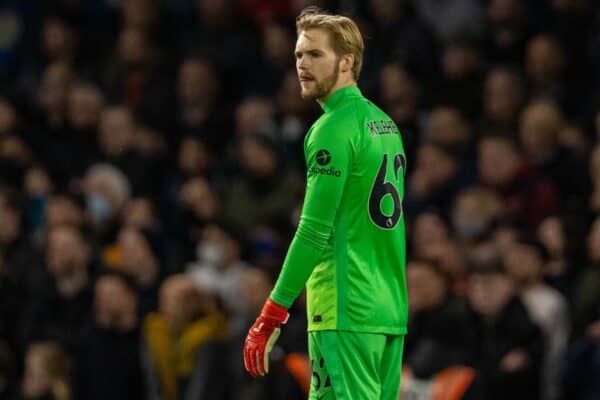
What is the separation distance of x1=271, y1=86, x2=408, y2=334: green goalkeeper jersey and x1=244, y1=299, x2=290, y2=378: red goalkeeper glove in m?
0.04

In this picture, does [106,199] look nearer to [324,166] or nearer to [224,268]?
[224,268]

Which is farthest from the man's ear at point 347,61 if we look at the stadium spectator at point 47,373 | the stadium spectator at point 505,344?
the stadium spectator at point 47,373

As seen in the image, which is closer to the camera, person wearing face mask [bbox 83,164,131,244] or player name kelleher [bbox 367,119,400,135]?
player name kelleher [bbox 367,119,400,135]

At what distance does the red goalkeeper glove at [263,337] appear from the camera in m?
5.96

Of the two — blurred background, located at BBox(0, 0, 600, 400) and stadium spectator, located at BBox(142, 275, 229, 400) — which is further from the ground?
blurred background, located at BBox(0, 0, 600, 400)

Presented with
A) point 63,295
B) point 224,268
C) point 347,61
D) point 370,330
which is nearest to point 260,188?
point 224,268

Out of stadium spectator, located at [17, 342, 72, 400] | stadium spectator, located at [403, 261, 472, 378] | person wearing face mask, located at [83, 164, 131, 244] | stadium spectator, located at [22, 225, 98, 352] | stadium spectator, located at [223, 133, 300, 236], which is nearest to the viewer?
stadium spectator, located at [403, 261, 472, 378]

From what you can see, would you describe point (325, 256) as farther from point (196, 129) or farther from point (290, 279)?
point (196, 129)

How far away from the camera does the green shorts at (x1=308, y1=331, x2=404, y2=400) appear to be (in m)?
5.98

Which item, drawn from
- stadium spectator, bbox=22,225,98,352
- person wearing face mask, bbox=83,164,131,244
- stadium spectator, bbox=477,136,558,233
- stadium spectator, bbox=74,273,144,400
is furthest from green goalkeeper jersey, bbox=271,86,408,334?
person wearing face mask, bbox=83,164,131,244

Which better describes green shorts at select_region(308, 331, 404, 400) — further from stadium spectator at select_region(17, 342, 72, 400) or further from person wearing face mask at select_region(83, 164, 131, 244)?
person wearing face mask at select_region(83, 164, 131, 244)

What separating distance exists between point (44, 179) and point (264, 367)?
7.53 metres

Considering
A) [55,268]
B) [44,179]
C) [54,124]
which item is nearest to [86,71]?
[54,124]

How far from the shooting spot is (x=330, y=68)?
6.08 meters
